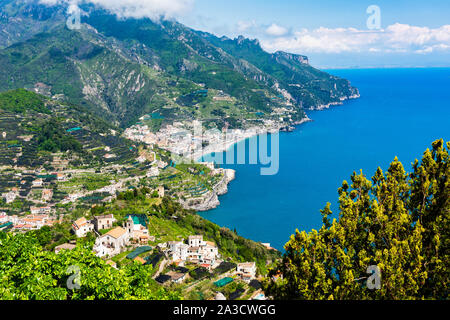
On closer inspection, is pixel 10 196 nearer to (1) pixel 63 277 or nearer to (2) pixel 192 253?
(2) pixel 192 253

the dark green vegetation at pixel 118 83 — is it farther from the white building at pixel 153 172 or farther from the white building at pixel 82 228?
the white building at pixel 82 228

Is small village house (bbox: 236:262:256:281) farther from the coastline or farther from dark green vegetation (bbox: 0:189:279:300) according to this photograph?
the coastline

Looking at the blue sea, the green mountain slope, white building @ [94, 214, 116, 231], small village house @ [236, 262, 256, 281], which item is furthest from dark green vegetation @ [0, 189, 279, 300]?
the green mountain slope

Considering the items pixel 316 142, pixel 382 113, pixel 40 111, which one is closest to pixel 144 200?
pixel 40 111

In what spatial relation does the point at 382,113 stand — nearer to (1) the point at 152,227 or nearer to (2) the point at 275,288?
(1) the point at 152,227

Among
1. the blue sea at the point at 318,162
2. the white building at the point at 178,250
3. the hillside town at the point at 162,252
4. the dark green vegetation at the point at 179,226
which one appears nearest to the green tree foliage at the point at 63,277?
the hillside town at the point at 162,252

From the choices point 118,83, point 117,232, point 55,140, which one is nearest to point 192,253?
point 117,232
